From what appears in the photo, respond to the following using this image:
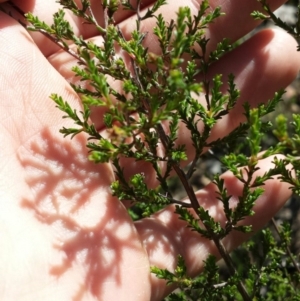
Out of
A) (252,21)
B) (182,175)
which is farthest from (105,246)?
(252,21)

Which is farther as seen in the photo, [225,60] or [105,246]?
[225,60]

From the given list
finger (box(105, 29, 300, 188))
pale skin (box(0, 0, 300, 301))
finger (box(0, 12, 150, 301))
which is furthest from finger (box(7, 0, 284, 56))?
finger (box(0, 12, 150, 301))

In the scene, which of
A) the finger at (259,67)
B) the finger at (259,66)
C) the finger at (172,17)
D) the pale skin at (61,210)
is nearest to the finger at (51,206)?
the pale skin at (61,210)

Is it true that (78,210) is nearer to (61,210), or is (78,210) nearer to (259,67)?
(61,210)

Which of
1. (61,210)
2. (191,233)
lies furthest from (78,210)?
(191,233)

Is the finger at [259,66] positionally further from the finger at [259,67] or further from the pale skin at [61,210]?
the pale skin at [61,210]

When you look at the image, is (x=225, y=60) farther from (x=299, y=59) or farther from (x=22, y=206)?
(x=22, y=206)
